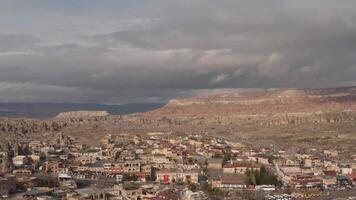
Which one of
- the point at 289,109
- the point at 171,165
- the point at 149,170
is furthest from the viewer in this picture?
the point at 289,109

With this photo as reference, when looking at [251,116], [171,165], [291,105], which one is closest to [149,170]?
[171,165]

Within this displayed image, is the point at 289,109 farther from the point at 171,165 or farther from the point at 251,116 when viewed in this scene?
the point at 171,165

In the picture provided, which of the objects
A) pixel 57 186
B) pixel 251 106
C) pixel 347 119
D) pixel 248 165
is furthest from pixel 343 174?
pixel 251 106

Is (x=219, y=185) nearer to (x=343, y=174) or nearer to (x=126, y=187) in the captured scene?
(x=126, y=187)

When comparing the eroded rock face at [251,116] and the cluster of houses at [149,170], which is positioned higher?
the eroded rock face at [251,116]

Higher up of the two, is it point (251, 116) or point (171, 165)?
point (251, 116)

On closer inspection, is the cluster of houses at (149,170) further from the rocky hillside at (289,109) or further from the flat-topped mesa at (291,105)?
the flat-topped mesa at (291,105)

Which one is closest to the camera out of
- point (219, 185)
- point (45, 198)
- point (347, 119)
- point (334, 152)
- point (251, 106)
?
point (45, 198)

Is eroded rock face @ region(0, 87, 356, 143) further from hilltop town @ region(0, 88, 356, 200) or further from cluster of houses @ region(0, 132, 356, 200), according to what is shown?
cluster of houses @ region(0, 132, 356, 200)

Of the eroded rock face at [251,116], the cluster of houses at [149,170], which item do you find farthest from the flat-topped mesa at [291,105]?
the cluster of houses at [149,170]
